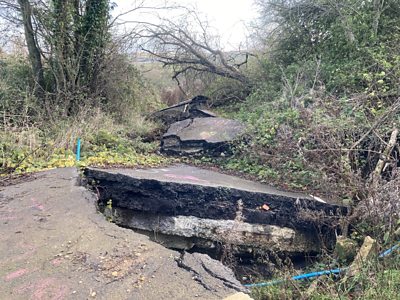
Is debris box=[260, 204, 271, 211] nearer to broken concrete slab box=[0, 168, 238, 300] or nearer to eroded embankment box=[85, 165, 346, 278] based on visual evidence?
eroded embankment box=[85, 165, 346, 278]

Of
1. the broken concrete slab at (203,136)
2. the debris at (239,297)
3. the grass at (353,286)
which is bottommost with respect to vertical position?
the grass at (353,286)

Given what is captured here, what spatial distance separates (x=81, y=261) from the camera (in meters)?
2.43

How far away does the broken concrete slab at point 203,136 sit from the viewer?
291 inches

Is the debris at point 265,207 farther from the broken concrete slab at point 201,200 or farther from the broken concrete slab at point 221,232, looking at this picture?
the broken concrete slab at point 221,232

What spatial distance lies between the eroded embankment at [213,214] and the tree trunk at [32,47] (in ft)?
18.7

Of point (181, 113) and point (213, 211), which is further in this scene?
point (181, 113)

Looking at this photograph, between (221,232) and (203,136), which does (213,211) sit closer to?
(221,232)

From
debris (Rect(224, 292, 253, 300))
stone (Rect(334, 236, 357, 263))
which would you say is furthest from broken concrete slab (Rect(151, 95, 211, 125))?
debris (Rect(224, 292, 253, 300))

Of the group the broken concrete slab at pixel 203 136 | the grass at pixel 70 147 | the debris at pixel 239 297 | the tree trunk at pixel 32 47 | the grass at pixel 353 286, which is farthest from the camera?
the tree trunk at pixel 32 47

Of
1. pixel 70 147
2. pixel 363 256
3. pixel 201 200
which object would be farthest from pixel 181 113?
pixel 363 256

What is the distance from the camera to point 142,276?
2.25 metres

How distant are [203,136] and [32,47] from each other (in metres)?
5.28

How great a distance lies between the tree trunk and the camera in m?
8.72

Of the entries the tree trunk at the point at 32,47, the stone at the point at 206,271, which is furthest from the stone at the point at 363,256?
the tree trunk at the point at 32,47
